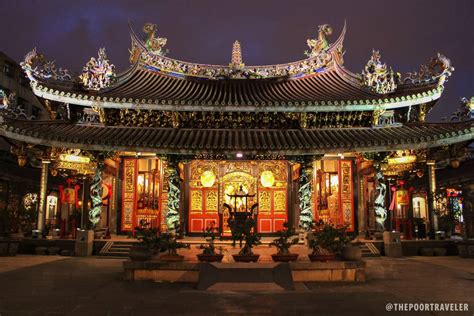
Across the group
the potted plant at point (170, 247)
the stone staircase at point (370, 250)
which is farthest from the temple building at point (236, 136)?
the potted plant at point (170, 247)

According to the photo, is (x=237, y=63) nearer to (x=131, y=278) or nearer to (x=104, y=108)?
(x=104, y=108)

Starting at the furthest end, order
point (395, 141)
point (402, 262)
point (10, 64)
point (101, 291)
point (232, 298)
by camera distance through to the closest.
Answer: point (10, 64), point (395, 141), point (402, 262), point (101, 291), point (232, 298)

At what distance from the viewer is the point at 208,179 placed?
21188mm

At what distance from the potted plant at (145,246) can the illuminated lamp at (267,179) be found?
10.9 metres

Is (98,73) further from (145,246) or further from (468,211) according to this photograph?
(468,211)

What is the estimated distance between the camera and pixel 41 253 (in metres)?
16.2

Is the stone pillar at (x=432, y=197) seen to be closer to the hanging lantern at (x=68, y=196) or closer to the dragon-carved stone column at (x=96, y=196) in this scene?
the dragon-carved stone column at (x=96, y=196)

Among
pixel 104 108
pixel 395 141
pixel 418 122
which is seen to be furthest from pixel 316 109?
pixel 104 108

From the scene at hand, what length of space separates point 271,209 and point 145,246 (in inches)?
451

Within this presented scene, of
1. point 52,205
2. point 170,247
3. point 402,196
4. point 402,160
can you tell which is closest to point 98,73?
point 170,247

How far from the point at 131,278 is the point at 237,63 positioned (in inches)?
573

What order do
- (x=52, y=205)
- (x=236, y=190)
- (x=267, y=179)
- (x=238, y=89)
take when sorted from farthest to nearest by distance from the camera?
1. (x=52, y=205)
2. (x=267, y=179)
3. (x=236, y=190)
4. (x=238, y=89)

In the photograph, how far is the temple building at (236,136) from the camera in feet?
52.7

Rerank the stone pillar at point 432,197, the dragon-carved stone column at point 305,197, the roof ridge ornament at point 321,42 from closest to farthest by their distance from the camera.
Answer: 1. the dragon-carved stone column at point 305,197
2. the stone pillar at point 432,197
3. the roof ridge ornament at point 321,42
